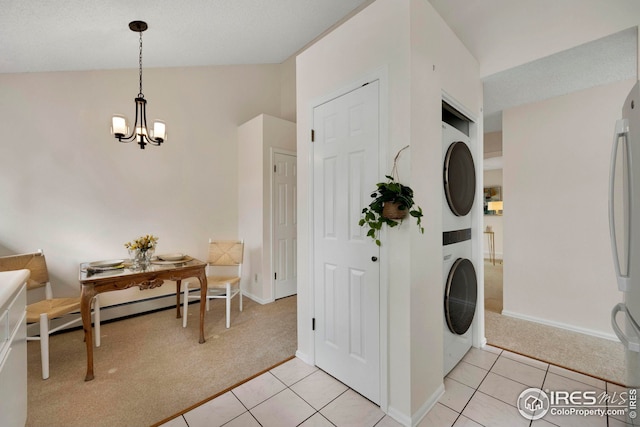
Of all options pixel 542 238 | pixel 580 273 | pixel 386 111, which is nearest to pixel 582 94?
pixel 542 238

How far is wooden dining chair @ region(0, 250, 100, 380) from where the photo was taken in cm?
193

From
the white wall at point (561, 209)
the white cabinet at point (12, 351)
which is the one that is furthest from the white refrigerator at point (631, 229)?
the white cabinet at point (12, 351)

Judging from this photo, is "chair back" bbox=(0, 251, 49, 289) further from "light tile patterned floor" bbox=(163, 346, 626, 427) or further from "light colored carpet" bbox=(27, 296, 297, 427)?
"light tile patterned floor" bbox=(163, 346, 626, 427)

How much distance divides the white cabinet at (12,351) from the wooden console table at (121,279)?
2.49ft

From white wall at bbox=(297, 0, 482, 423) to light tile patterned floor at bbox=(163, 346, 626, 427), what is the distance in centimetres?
19

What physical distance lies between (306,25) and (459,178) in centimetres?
271

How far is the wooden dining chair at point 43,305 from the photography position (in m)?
1.93

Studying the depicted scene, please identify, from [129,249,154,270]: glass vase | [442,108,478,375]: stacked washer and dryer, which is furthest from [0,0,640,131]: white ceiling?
[129,249,154,270]: glass vase

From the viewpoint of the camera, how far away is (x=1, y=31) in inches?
79.9

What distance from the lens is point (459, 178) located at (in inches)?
Result: 79.3

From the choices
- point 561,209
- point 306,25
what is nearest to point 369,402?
point 561,209

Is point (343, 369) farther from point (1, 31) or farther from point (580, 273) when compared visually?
point (1, 31)

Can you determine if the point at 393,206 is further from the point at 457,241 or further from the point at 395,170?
the point at 457,241

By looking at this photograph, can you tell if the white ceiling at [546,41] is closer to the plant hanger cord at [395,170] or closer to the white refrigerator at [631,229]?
the white refrigerator at [631,229]
